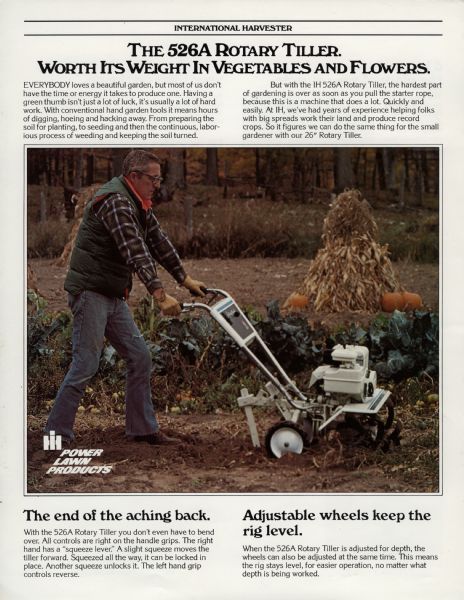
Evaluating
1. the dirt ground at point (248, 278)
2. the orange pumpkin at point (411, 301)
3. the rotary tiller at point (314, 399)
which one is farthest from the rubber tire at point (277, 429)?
the orange pumpkin at point (411, 301)

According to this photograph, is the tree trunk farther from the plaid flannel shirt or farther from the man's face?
the plaid flannel shirt

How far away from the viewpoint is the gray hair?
163 inches

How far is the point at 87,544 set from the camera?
13.9 feet

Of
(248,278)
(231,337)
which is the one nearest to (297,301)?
(248,278)

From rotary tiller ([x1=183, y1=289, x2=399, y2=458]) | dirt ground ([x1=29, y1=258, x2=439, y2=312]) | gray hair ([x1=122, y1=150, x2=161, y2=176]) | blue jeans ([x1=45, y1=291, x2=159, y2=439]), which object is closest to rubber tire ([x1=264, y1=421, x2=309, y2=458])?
rotary tiller ([x1=183, y1=289, x2=399, y2=458])

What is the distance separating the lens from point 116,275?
164 inches

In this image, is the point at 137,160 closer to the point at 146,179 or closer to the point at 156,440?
the point at 146,179

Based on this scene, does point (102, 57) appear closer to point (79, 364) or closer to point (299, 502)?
point (79, 364)

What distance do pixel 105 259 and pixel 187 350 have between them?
1.14m

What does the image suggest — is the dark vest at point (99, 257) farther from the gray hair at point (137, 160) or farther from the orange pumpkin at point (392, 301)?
the orange pumpkin at point (392, 301)

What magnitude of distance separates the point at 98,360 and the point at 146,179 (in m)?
0.95

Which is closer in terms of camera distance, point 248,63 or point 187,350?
point 248,63

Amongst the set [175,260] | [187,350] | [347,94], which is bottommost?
[187,350]
